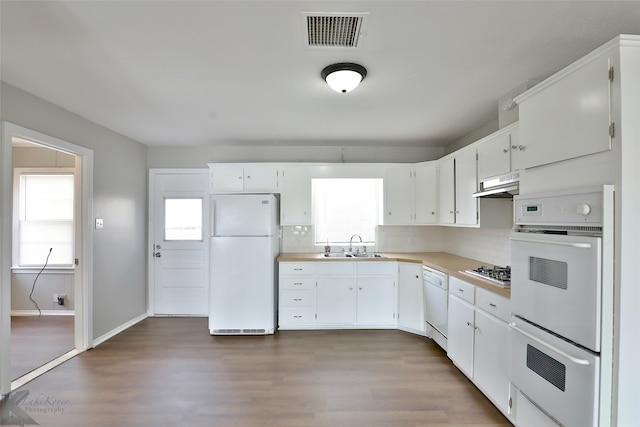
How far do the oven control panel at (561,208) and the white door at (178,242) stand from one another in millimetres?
3927

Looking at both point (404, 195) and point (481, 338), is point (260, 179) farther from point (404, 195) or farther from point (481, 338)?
point (481, 338)

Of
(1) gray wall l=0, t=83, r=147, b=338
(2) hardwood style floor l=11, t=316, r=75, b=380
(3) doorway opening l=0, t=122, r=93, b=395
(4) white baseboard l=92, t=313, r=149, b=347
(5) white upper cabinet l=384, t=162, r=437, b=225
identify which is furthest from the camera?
(3) doorway opening l=0, t=122, r=93, b=395

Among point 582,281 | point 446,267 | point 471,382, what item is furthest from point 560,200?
point 471,382

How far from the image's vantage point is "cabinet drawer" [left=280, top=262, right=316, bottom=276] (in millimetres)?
3883

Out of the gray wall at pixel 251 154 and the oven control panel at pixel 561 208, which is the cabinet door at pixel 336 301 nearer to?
the gray wall at pixel 251 154

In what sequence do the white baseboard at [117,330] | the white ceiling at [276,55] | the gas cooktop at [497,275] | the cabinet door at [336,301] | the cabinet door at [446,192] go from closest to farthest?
1. the white ceiling at [276,55]
2. the gas cooktop at [497,275]
3. the white baseboard at [117,330]
4. the cabinet door at [446,192]
5. the cabinet door at [336,301]

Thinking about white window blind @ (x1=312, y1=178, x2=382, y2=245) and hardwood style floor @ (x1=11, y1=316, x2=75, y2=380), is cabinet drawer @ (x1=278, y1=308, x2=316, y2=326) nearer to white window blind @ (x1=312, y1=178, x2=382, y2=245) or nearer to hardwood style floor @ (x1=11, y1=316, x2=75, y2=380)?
white window blind @ (x1=312, y1=178, x2=382, y2=245)

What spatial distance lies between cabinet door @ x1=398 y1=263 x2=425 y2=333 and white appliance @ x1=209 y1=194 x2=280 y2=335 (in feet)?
5.36

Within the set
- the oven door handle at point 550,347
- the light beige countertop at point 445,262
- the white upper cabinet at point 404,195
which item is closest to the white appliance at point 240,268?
the light beige countertop at point 445,262

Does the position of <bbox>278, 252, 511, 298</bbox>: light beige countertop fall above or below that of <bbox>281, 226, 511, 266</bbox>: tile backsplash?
below

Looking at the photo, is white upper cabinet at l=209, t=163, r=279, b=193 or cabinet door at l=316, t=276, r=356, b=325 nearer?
cabinet door at l=316, t=276, r=356, b=325

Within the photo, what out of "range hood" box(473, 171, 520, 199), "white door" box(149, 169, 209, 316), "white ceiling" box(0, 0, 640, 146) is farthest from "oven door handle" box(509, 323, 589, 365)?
"white door" box(149, 169, 209, 316)

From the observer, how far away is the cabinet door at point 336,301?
3867mm

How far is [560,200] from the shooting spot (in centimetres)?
156
